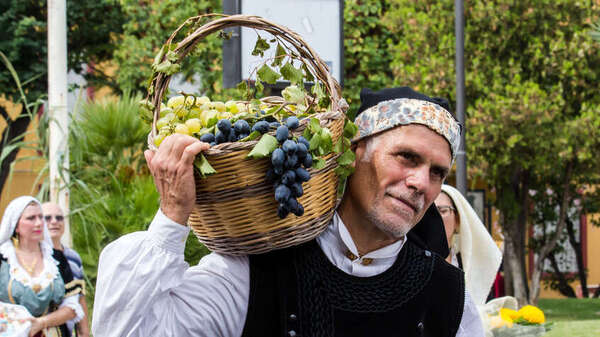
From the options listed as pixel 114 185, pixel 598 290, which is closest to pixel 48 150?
pixel 114 185

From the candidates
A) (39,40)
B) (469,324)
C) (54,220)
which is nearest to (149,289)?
(469,324)

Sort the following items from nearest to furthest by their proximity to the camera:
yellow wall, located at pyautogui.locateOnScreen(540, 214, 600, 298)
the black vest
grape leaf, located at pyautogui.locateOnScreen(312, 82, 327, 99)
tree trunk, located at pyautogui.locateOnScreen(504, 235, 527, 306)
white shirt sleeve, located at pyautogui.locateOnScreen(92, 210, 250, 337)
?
1. white shirt sleeve, located at pyautogui.locateOnScreen(92, 210, 250, 337)
2. grape leaf, located at pyautogui.locateOnScreen(312, 82, 327, 99)
3. the black vest
4. tree trunk, located at pyautogui.locateOnScreen(504, 235, 527, 306)
5. yellow wall, located at pyautogui.locateOnScreen(540, 214, 600, 298)

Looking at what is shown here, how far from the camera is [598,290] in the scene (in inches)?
824

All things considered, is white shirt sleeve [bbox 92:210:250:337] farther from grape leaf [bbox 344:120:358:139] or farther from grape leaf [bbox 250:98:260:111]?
grape leaf [bbox 344:120:358:139]

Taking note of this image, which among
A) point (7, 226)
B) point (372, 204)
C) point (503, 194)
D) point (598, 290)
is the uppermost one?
point (372, 204)

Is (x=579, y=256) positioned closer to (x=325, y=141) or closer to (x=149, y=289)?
(x=325, y=141)

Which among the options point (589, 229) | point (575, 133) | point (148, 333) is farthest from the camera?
point (589, 229)

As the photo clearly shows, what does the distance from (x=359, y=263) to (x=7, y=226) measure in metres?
4.74

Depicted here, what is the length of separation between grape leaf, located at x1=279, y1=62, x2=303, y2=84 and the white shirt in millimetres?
386

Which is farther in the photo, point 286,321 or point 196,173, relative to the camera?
point 286,321

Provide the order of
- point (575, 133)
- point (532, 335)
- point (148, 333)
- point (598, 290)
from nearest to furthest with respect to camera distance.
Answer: point (148, 333) → point (532, 335) → point (575, 133) → point (598, 290)

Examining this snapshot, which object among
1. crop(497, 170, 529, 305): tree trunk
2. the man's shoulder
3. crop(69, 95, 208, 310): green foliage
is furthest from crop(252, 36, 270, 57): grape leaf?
crop(497, 170, 529, 305): tree trunk

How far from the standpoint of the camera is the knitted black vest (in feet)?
6.63

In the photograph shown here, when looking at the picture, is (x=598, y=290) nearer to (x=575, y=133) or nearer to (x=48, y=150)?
(x=575, y=133)
